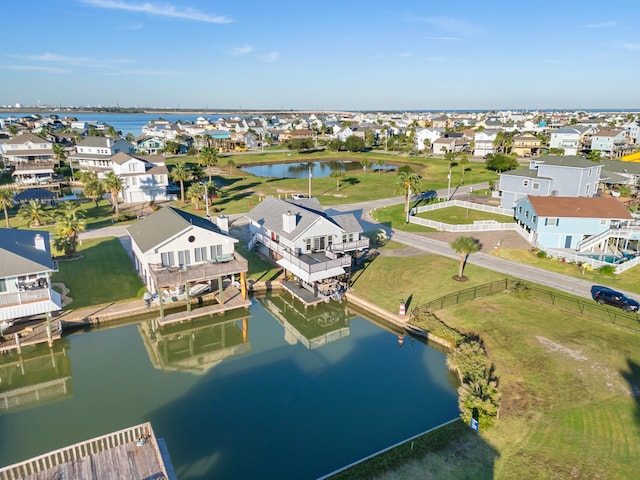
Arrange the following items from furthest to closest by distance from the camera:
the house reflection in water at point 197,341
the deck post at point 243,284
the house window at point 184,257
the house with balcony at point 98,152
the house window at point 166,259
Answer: the house with balcony at point 98,152
the deck post at point 243,284
the house window at point 184,257
the house window at point 166,259
the house reflection in water at point 197,341

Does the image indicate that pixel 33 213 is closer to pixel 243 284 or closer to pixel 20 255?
pixel 20 255

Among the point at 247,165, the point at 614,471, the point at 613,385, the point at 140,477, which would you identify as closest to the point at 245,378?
the point at 140,477

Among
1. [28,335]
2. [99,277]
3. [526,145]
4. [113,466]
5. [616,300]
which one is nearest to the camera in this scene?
[113,466]

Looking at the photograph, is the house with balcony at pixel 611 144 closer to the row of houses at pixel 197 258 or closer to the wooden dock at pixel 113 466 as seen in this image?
the row of houses at pixel 197 258

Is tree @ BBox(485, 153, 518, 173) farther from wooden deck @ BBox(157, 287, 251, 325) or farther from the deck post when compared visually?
the deck post

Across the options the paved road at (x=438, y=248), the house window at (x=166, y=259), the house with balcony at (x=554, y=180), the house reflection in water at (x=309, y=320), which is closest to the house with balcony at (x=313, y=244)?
the house reflection in water at (x=309, y=320)

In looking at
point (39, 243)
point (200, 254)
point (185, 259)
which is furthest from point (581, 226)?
point (39, 243)

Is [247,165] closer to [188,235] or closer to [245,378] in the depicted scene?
[188,235]

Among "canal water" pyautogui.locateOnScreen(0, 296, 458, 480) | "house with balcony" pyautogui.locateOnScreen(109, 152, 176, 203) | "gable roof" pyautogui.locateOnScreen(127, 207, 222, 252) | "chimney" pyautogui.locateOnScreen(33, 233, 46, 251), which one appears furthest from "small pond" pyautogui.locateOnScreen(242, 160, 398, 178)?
"canal water" pyautogui.locateOnScreen(0, 296, 458, 480)
